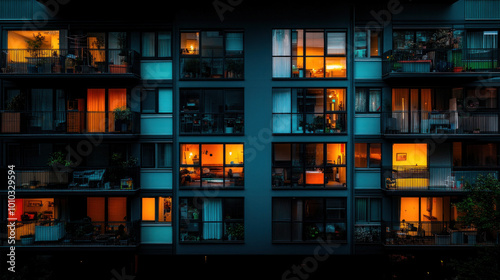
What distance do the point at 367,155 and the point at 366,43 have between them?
5.29 metres

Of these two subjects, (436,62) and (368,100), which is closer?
(436,62)

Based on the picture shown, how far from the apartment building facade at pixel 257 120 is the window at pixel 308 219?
64 mm

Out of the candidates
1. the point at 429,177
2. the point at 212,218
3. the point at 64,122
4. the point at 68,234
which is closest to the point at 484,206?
the point at 429,177

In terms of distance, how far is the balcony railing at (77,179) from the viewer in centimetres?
1449

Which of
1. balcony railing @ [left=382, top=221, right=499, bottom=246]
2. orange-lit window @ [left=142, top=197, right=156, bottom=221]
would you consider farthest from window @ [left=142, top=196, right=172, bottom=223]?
balcony railing @ [left=382, top=221, right=499, bottom=246]

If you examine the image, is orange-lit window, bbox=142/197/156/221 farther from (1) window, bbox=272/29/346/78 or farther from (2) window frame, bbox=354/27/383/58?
(2) window frame, bbox=354/27/383/58

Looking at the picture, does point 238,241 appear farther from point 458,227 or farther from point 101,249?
point 458,227

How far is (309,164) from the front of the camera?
49.9ft

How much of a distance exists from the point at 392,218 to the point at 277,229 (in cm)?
539

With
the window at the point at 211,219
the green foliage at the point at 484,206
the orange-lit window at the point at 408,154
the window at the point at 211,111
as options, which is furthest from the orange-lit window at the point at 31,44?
the green foliage at the point at 484,206

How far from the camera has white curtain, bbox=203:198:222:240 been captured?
592 inches

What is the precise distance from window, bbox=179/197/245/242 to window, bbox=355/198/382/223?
17.9ft

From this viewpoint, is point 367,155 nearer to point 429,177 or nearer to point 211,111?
point 429,177

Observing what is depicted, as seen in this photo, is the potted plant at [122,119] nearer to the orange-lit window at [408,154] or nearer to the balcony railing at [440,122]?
the balcony railing at [440,122]
